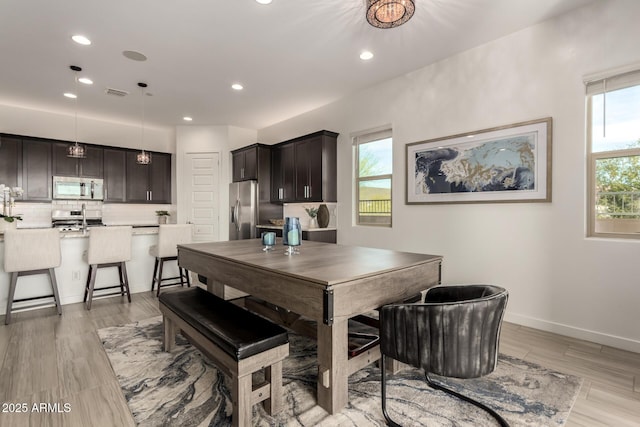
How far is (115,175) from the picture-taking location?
19.9 ft

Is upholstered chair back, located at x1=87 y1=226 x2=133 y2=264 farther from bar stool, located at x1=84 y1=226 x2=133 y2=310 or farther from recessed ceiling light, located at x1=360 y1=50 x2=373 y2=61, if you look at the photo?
recessed ceiling light, located at x1=360 y1=50 x2=373 y2=61

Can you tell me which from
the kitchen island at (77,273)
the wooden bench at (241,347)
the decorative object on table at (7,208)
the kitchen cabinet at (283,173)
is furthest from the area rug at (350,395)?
the kitchen cabinet at (283,173)

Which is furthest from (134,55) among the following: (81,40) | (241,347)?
(241,347)

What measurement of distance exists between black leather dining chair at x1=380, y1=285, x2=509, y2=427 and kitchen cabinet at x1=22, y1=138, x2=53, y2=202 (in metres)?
6.44

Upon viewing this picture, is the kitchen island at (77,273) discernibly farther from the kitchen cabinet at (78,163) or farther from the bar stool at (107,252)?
the kitchen cabinet at (78,163)

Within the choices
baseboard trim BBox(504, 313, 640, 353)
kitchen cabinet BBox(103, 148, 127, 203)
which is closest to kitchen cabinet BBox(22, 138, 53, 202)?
kitchen cabinet BBox(103, 148, 127, 203)

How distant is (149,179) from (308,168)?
145 inches

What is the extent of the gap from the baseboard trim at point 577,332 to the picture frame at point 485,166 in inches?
46.0

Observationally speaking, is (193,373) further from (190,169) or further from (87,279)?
(190,169)

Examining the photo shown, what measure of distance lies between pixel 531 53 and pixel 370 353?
3.13 metres

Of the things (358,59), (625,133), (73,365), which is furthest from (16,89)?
(625,133)

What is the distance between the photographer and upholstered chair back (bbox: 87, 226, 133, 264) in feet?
12.0

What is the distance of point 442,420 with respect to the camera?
1669mm

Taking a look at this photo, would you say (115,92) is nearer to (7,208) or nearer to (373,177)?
(7,208)
